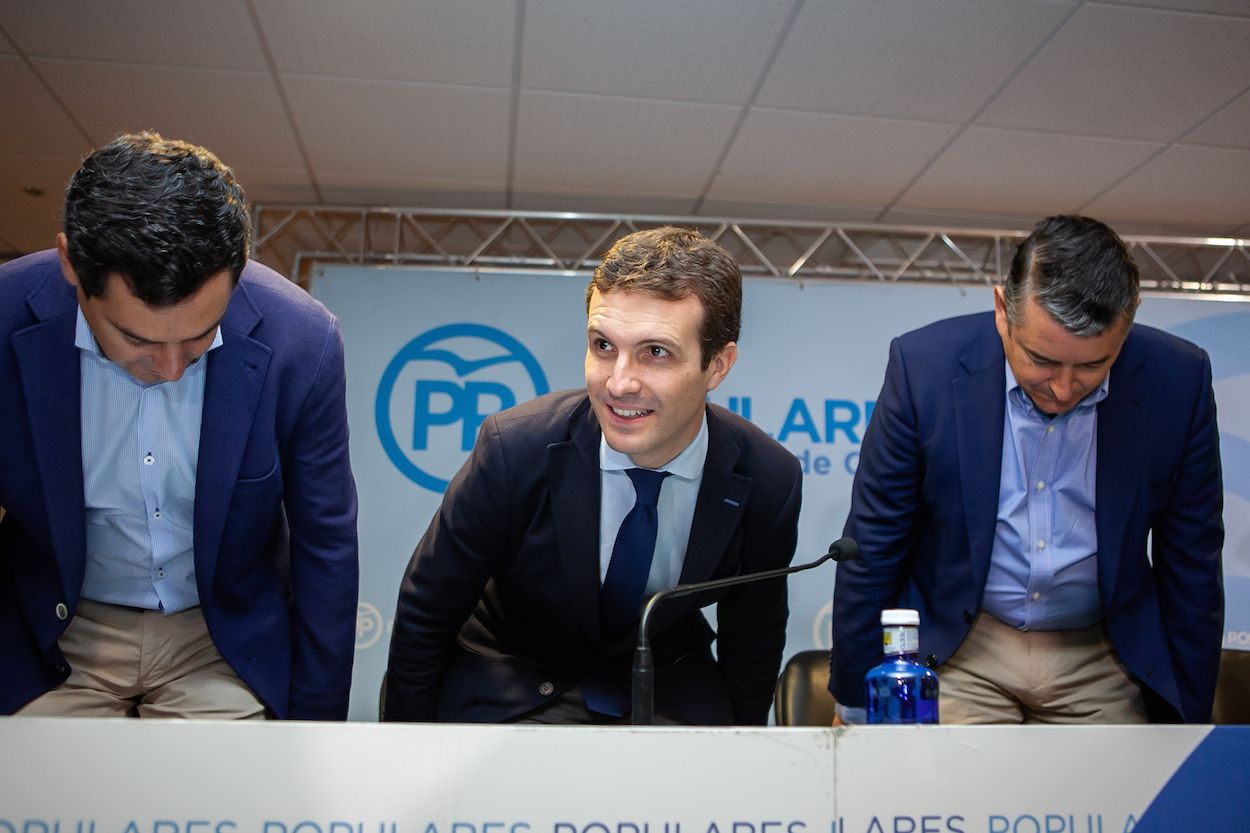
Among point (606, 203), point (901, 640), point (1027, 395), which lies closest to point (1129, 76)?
point (606, 203)

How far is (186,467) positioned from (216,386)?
0.45ft

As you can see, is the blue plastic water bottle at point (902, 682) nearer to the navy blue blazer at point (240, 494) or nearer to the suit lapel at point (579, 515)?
the suit lapel at point (579, 515)

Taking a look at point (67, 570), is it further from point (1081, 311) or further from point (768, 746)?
Answer: point (1081, 311)

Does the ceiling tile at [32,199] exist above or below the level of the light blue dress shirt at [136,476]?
above

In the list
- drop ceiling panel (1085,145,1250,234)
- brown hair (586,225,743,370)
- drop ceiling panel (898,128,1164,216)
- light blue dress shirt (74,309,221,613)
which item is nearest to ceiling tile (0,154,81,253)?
light blue dress shirt (74,309,221,613)

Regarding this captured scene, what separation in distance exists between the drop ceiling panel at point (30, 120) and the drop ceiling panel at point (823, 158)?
265cm

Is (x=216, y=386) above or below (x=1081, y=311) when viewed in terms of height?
below

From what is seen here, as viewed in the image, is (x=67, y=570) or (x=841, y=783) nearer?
(x=841, y=783)

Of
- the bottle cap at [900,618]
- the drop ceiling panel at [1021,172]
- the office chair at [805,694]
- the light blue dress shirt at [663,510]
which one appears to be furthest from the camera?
the drop ceiling panel at [1021,172]

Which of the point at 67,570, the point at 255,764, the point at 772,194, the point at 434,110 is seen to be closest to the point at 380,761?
the point at 255,764

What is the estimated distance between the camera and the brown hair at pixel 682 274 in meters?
1.84

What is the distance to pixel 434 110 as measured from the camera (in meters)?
4.35

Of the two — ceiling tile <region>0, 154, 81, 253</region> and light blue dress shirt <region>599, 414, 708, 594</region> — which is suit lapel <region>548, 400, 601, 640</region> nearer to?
light blue dress shirt <region>599, 414, 708, 594</region>

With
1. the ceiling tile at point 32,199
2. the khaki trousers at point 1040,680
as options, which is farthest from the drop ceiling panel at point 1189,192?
the ceiling tile at point 32,199
